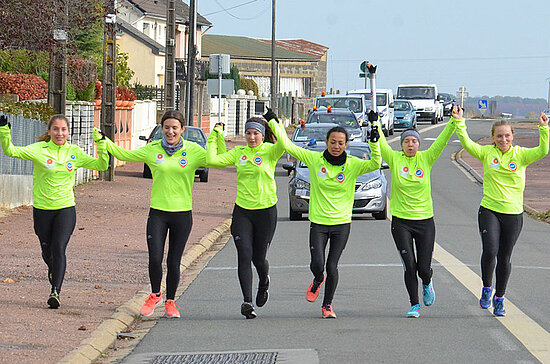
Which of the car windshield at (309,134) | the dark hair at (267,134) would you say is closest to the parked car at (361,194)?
the car windshield at (309,134)

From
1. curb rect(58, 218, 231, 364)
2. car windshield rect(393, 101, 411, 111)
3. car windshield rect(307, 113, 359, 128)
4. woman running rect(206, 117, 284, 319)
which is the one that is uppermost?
car windshield rect(393, 101, 411, 111)

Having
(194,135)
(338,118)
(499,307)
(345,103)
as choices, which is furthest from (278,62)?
(499,307)

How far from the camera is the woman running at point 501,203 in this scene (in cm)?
978

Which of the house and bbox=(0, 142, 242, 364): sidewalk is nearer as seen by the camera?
Answer: bbox=(0, 142, 242, 364): sidewalk

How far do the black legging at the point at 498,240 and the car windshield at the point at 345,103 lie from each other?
29493mm

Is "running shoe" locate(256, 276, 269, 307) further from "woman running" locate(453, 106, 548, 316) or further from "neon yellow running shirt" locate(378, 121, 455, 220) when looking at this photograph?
"woman running" locate(453, 106, 548, 316)

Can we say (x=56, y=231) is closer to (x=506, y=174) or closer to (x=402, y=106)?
(x=506, y=174)

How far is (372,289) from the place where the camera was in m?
11.4

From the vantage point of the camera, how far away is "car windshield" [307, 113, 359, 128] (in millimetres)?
32812

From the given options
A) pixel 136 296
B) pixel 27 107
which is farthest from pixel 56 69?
pixel 136 296

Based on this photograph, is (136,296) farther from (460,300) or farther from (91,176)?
(91,176)

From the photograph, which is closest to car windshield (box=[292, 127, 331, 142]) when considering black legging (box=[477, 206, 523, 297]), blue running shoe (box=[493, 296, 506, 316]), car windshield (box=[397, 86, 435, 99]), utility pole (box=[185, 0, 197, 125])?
utility pole (box=[185, 0, 197, 125])

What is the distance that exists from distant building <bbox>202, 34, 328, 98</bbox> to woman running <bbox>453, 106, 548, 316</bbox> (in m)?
67.9

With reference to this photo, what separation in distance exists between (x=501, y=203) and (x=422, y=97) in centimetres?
5455
